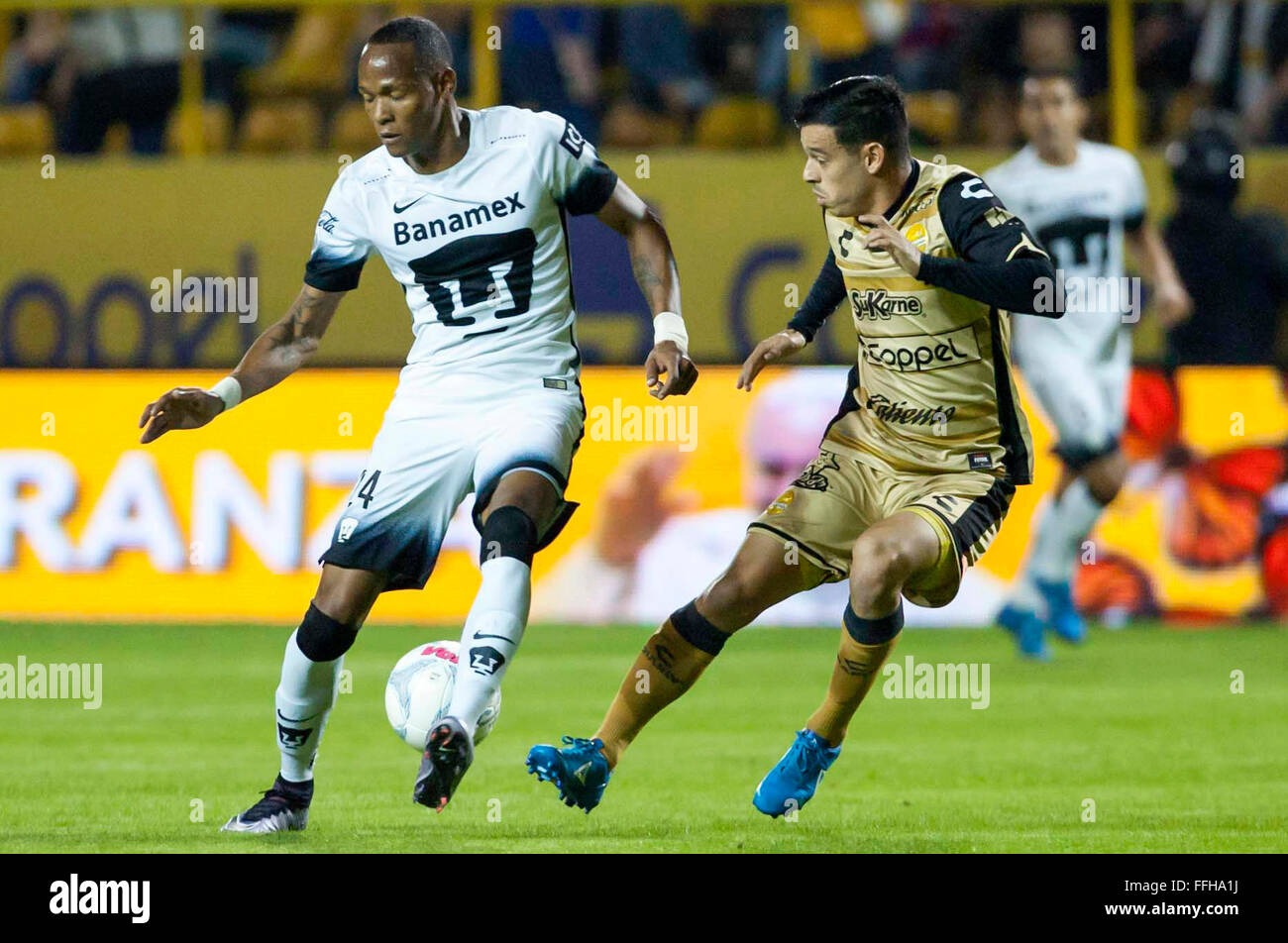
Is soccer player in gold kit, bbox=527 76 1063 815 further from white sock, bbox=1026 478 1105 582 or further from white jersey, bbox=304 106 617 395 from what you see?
white sock, bbox=1026 478 1105 582

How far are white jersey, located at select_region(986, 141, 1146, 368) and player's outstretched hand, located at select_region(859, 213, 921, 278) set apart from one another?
5.34 metres

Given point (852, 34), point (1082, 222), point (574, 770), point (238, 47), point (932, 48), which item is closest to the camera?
point (574, 770)

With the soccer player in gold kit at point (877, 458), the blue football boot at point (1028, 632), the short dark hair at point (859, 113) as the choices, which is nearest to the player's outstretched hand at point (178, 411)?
the soccer player in gold kit at point (877, 458)

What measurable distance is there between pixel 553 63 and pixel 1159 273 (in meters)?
5.02

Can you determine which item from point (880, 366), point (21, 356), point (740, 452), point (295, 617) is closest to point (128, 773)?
point (880, 366)

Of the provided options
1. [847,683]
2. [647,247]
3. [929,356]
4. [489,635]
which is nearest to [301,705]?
[489,635]

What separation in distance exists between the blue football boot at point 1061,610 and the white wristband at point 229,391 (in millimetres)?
5596

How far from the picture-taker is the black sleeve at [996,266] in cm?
588

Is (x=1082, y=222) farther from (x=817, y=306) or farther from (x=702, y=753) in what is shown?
(x=817, y=306)

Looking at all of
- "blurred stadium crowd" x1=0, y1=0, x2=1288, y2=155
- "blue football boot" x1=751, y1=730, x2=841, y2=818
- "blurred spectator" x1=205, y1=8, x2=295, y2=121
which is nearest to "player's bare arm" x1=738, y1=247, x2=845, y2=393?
"blue football boot" x1=751, y1=730, x2=841, y2=818

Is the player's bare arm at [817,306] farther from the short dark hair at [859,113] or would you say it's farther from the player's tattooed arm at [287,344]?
the player's tattooed arm at [287,344]

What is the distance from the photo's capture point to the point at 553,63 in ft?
47.3

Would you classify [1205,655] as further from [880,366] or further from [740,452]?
[880,366]

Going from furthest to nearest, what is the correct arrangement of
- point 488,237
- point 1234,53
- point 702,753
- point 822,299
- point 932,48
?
1. point 932,48
2. point 1234,53
3. point 702,753
4. point 822,299
5. point 488,237
